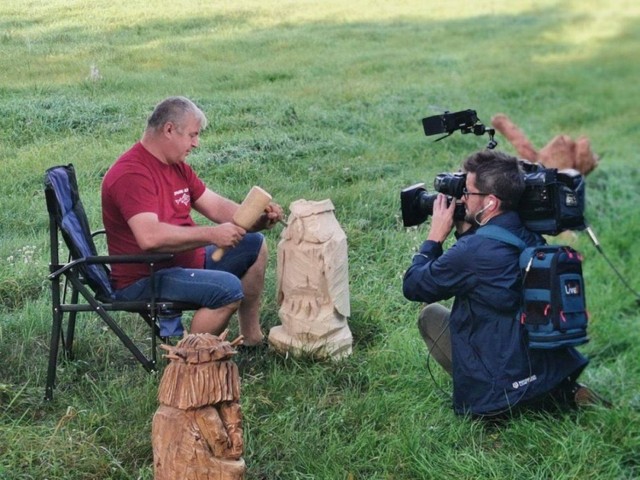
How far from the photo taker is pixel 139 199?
3689 mm

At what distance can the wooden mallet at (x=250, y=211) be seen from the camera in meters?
3.77

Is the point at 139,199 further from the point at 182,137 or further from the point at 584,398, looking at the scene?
the point at 584,398

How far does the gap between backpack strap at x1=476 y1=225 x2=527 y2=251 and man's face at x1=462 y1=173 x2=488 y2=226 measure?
3.9 inches

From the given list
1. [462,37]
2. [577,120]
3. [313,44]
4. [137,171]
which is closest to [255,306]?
[137,171]

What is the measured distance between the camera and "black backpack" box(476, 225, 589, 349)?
3.34 meters

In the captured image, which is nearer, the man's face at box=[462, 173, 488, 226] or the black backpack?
the black backpack

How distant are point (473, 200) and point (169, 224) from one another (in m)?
1.32

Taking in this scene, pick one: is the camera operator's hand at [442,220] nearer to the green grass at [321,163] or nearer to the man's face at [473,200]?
the man's face at [473,200]

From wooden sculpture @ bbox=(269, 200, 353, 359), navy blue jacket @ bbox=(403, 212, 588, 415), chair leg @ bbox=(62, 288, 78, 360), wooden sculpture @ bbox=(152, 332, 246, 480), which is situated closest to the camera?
wooden sculpture @ bbox=(152, 332, 246, 480)

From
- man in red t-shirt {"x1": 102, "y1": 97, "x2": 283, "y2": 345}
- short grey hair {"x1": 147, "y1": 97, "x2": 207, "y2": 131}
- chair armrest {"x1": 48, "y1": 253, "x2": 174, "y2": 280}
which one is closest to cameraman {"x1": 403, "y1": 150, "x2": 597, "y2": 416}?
man in red t-shirt {"x1": 102, "y1": 97, "x2": 283, "y2": 345}

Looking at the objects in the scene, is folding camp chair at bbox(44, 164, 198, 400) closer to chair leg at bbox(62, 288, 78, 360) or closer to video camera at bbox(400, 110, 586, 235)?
chair leg at bbox(62, 288, 78, 360)

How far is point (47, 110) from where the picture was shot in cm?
442

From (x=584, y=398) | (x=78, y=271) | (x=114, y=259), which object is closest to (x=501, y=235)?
(x=584, y=398)

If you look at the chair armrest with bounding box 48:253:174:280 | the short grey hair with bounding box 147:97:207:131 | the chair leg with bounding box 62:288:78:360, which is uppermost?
the short grey hair with bounding box 147:97:207:131
